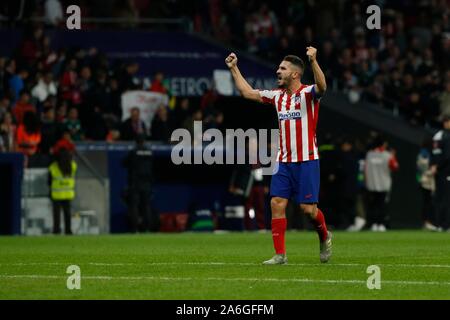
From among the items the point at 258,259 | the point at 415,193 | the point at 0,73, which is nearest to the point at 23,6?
the point at 0,73

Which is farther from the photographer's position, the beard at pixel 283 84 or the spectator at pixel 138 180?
the spectator at pixel 138 180

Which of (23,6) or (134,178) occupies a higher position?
(23,6)

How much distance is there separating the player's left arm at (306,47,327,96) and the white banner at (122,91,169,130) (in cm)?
1374

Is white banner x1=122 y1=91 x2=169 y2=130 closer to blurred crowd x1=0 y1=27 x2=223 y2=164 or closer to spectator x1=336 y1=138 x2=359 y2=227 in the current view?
blurred crowd x1=0 y1=27 x2=223 y2=164

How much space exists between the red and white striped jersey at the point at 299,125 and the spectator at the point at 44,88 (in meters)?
12.7

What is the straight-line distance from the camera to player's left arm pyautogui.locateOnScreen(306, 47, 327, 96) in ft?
43.4

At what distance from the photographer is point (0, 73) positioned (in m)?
26.0

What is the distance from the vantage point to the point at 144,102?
27500mm

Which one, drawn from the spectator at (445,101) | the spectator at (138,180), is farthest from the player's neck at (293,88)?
the spectator at (445,101)

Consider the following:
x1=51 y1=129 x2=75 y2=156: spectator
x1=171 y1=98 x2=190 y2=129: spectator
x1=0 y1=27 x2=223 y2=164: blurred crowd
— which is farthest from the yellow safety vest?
x1=171 y1=98 x2=190 y2=129: spectator

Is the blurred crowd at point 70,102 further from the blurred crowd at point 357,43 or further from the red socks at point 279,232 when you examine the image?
the red socks at point 279,232

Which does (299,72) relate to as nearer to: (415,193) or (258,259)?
(258,259)

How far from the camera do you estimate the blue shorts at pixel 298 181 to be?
14047mm

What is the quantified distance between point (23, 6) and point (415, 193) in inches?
395
